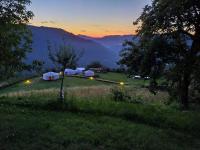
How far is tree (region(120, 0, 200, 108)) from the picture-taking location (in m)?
19.4

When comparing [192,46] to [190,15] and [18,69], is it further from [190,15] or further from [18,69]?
[18,69]

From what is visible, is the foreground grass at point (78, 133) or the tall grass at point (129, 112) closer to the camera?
the foreground grass at point (78, 133)

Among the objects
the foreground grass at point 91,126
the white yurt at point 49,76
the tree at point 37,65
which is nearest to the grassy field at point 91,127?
the foreground grass at point 91,126

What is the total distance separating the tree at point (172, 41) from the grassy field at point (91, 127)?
2.27 metres

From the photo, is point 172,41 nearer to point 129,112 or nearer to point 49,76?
point 129,112

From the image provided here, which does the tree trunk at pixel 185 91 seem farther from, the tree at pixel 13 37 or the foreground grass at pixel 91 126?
the tree at pixel 13 37

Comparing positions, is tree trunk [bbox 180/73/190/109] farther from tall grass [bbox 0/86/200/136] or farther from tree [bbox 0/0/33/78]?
tree [bbox 0/0/33/78]

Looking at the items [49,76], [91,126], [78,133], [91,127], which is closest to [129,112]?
[91,126]

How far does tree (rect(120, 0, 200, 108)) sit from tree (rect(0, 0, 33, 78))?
22.2ft

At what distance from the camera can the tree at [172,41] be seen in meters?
19.4

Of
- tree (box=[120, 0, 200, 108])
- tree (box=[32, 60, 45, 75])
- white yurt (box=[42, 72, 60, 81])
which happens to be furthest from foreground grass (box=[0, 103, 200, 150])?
white yurt (box=[42, 72, 60, 81])

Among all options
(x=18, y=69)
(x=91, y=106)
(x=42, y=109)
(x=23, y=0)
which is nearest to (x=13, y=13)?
(x=23, y=0)

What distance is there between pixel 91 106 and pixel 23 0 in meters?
6.55

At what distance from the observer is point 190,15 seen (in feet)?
67.5
